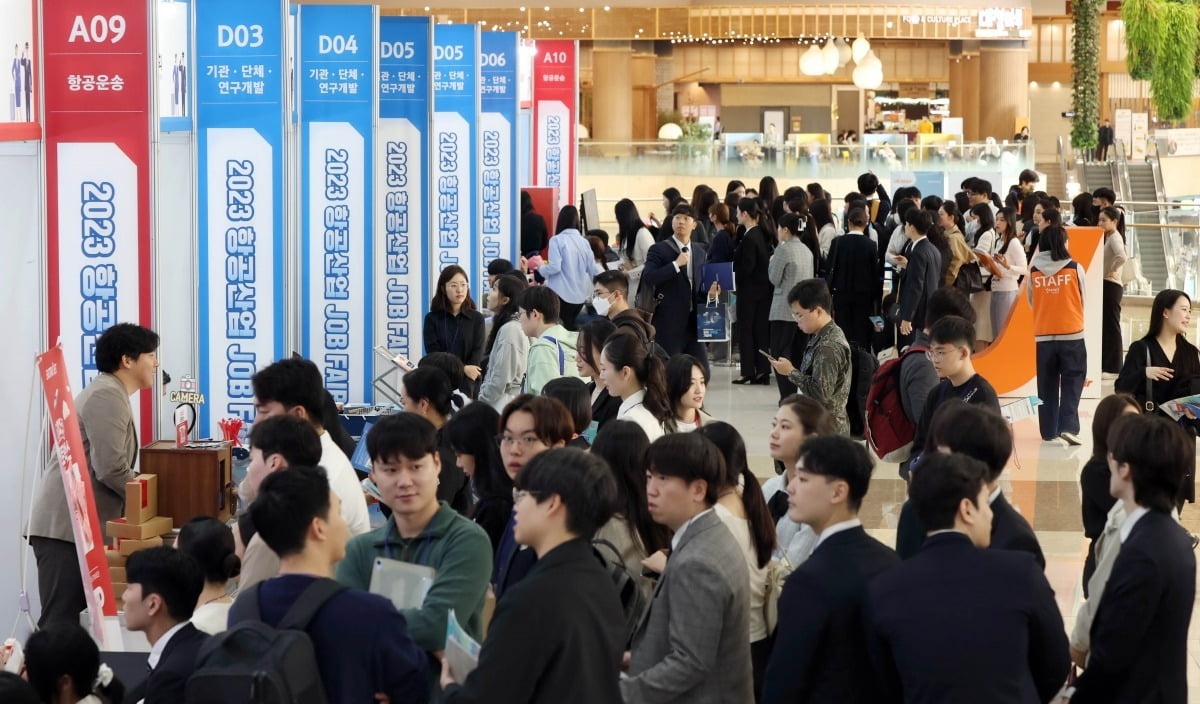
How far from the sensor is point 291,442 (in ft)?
13.1

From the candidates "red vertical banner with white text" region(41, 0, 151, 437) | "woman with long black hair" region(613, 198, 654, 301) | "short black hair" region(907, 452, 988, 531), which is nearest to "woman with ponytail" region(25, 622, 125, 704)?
"short black hair" region(907, 452, 988, 531)

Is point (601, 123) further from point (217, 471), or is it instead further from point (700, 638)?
point (700, 638)

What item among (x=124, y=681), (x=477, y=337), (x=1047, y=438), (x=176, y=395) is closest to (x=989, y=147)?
(x=1047, y=438)

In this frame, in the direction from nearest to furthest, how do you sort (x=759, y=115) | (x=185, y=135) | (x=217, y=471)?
1. (x=217, y=471)
2. (x=185, y=135)
3. (x=759, y=115)

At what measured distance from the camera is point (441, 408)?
5.32 m

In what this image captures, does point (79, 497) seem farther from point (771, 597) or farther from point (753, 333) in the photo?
point (753, 333)

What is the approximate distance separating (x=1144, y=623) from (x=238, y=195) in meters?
5.77

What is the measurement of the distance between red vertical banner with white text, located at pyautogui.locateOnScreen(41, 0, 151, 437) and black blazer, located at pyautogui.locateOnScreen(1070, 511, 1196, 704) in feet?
14.0

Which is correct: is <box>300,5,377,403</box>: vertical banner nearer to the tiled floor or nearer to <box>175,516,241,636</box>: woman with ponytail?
the tiled floor

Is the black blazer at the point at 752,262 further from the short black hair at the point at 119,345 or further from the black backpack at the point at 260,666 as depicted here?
the black backpack at the point at 260,666

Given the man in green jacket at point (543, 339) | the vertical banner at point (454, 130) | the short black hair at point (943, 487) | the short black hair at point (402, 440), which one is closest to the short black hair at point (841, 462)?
the short black hair at point (943, 487)

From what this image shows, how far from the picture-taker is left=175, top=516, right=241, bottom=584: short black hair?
3.82 m

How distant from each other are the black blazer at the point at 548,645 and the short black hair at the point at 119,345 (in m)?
2.94

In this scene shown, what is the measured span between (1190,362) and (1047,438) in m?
2.84
